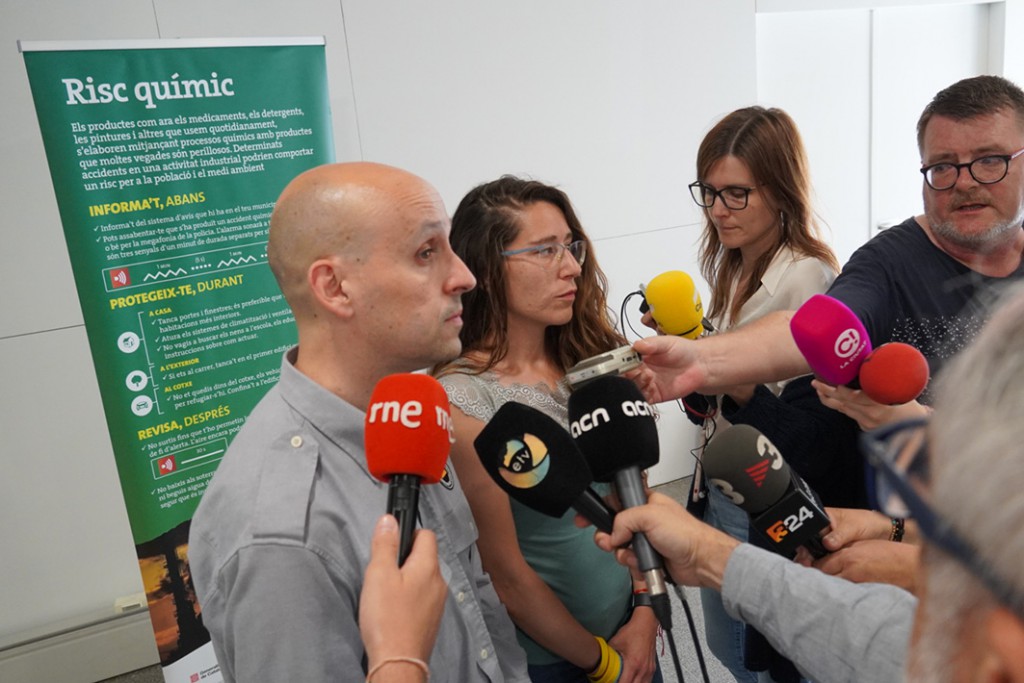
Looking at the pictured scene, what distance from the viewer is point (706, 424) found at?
207cm

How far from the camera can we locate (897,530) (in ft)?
4.27

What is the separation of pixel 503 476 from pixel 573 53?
3017 millimetres

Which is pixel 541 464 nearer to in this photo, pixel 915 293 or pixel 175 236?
pixel 915 293

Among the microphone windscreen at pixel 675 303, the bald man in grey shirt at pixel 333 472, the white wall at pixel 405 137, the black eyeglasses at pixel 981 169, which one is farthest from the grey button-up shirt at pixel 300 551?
the white wall at pixel 405 137

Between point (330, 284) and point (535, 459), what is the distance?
Answer: 0.44 metres

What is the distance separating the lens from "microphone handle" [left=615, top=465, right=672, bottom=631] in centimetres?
97

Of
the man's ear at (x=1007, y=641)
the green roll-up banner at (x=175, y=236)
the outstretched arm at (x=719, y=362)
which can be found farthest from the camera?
the green roll-up banner at (x=175, y=236)

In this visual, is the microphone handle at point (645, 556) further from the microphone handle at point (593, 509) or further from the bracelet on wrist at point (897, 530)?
the bracelet on wrist at point (897, 530)

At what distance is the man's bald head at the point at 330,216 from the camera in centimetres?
120

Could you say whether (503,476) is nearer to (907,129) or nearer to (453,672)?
(453,672)

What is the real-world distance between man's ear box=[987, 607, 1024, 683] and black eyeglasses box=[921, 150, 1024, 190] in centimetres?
153

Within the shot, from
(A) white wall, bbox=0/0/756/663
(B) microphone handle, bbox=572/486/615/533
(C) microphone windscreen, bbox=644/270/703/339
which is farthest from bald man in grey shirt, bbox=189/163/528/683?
(A) white wall, bbox=0/0/756/663

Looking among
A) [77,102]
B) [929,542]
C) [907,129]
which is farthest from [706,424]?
[907,129]

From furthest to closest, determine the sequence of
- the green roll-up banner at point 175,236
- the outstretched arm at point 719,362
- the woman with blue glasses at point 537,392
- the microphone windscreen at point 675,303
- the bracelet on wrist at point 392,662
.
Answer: the green roll-up banner at point 175,236
the microphone windscreen at point 675,303
the outstretched arm at point 719,362
the woman with blue glasses at point 537,392
the bracelet on wrist at point 392,662
